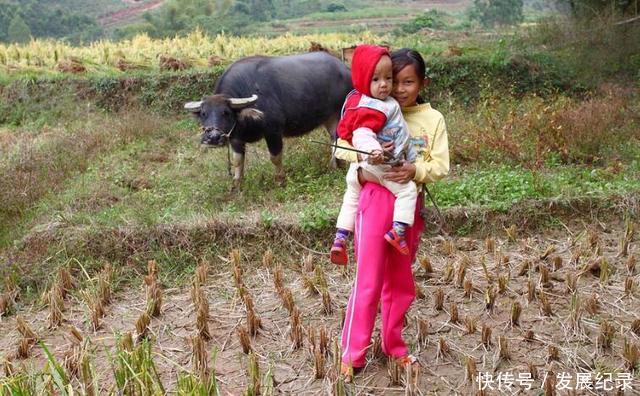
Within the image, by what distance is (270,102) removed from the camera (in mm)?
6012

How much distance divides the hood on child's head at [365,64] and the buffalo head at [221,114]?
3.06 m

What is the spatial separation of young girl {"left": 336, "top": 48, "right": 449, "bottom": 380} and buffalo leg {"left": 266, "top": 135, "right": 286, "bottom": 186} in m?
3.30

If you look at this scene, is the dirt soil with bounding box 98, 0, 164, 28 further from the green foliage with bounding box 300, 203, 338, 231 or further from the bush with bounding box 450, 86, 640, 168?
the green foliage with bounding box 300, 203, 338, 231

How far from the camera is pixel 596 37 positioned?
7.73 metres

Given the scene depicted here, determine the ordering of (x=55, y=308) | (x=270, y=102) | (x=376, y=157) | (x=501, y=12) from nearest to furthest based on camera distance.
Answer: (x=376, y=157) < (x=55, y=308) < (x=270, y=102) < (x=501, y=12)

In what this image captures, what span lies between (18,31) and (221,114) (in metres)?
→ 19.0

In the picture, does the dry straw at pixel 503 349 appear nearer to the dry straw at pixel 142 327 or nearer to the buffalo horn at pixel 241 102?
the dry straw at pixel 142 327

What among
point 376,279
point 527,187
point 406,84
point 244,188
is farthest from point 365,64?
point 244,188

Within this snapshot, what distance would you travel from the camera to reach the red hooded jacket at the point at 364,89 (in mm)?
2529

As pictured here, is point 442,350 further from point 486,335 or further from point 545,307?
point 545,307

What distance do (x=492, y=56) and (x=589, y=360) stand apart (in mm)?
7283

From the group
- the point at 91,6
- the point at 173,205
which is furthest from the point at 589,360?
the point at 91,6

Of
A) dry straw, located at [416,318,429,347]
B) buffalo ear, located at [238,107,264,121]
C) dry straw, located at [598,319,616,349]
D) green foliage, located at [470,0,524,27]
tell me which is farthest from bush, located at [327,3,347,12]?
dry straw, located at [598,319,616,349]

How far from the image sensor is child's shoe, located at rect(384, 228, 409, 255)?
2627mm
